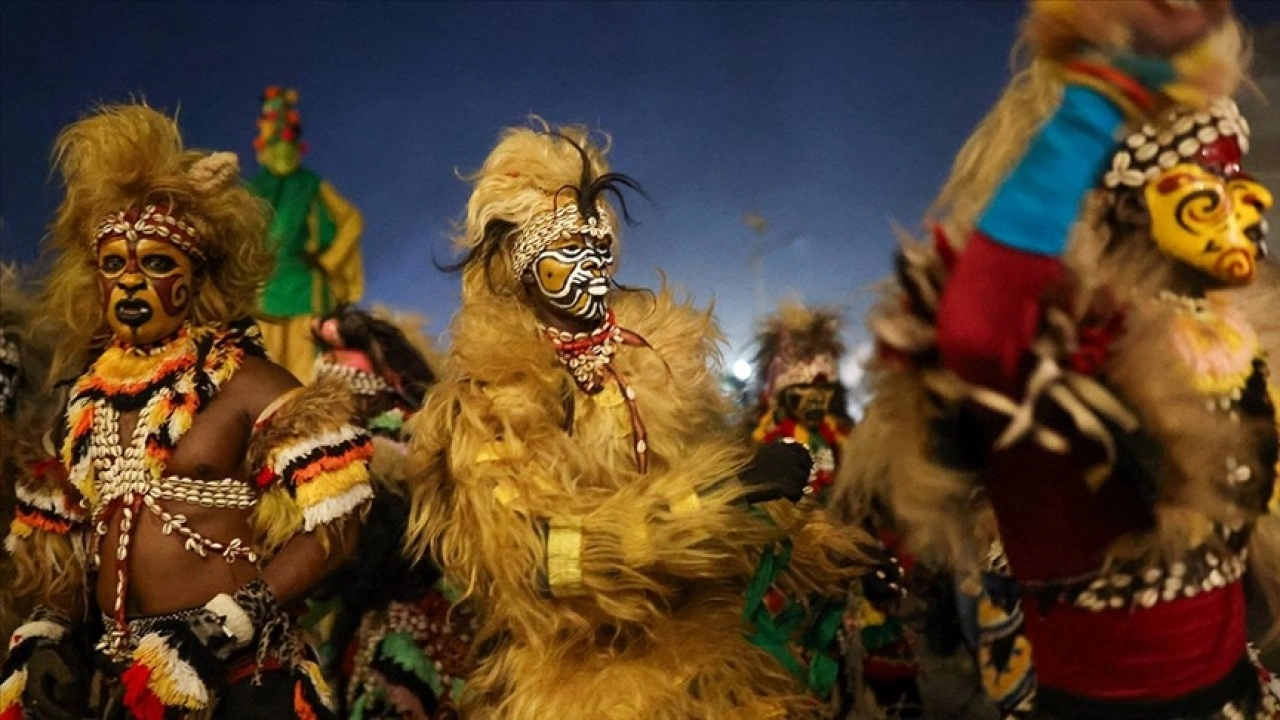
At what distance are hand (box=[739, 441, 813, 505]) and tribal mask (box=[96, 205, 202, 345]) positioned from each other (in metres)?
1.04

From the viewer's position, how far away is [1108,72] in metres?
1.23

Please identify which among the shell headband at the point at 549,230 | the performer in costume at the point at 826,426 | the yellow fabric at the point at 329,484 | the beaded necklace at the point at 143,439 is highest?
the shell headband at the point at 549,230

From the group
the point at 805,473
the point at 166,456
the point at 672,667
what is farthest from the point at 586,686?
the point at 166,456

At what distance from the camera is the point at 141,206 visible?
222 centimetres

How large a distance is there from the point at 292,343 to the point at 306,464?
2.13m

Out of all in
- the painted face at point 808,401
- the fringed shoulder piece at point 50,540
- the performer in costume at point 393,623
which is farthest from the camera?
the painted face at point 808,401

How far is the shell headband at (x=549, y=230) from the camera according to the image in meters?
2.12

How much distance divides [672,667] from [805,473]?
0.37 meters

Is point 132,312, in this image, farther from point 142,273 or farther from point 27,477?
point 27,477

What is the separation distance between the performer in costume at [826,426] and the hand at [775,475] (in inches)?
32.3

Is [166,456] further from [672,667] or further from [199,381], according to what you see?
[672,667]

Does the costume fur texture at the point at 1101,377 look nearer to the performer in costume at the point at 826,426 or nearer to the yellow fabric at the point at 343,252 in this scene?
the performer in costume at the point at 826,426

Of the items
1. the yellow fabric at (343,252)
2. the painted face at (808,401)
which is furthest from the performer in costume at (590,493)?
the yellow fabric at (343,252)

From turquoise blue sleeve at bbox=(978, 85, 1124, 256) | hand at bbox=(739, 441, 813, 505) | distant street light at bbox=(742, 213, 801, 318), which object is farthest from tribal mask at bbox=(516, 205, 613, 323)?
distant street light at bbox=(742, 213, 801, 318)
